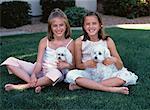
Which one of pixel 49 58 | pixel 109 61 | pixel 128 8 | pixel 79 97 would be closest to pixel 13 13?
pixel 128 8

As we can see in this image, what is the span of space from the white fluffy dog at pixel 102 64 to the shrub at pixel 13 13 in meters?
5.87

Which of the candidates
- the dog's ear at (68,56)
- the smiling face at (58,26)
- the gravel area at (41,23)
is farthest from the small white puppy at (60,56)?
the gravel area at (41,23)

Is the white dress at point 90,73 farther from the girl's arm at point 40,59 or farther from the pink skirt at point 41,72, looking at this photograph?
the girl's arm at point 40,59

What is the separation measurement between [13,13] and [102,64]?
602 centimetres

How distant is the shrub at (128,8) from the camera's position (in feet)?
38.1

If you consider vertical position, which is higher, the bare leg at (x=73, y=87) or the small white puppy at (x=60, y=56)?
the small white puppy at (x=60, y=56)

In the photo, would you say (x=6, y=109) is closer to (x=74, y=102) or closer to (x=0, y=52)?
(x=74, y=102)

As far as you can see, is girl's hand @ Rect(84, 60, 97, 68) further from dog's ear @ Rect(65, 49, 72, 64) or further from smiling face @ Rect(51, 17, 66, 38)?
smiling face @ Rect(51, 17, 66, 38)

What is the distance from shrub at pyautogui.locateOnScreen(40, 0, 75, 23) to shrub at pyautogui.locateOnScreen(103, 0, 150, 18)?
1.91 metres

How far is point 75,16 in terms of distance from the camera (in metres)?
9.94

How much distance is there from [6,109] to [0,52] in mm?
2628

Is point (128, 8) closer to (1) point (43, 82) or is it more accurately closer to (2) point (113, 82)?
(2) point (113, 82)

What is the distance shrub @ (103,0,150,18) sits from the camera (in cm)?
1161

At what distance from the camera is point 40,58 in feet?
14.3
